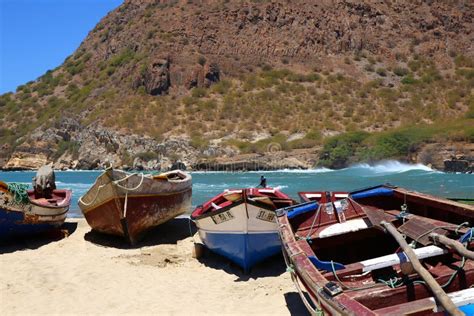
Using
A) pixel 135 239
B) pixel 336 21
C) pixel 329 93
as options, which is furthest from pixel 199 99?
pixel 135 239

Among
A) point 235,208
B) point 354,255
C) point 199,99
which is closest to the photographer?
point 354,255

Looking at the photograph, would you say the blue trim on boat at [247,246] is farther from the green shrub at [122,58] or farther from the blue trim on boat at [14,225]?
the green shrub at [122,58]

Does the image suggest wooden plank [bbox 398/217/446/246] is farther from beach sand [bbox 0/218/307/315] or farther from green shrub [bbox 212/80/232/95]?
green shrub [bbox 212/80/232/95]

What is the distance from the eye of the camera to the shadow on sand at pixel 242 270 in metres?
9.01

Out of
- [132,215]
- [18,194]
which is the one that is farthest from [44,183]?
[132,215]

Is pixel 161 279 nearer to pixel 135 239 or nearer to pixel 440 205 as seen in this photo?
pixel 135 239

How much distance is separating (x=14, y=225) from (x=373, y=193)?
316 inches

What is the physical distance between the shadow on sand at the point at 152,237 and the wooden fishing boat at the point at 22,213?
1034 millimetres

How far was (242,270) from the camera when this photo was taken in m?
9.29

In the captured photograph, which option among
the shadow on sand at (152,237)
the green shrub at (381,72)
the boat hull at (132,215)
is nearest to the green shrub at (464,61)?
the green shrub at (381,72)

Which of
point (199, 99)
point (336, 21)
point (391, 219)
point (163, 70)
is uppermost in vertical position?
point (336, 21)

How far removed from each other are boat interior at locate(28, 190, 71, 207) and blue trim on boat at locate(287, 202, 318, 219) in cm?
713

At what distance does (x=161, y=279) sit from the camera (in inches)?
350

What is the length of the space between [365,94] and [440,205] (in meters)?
63.2
